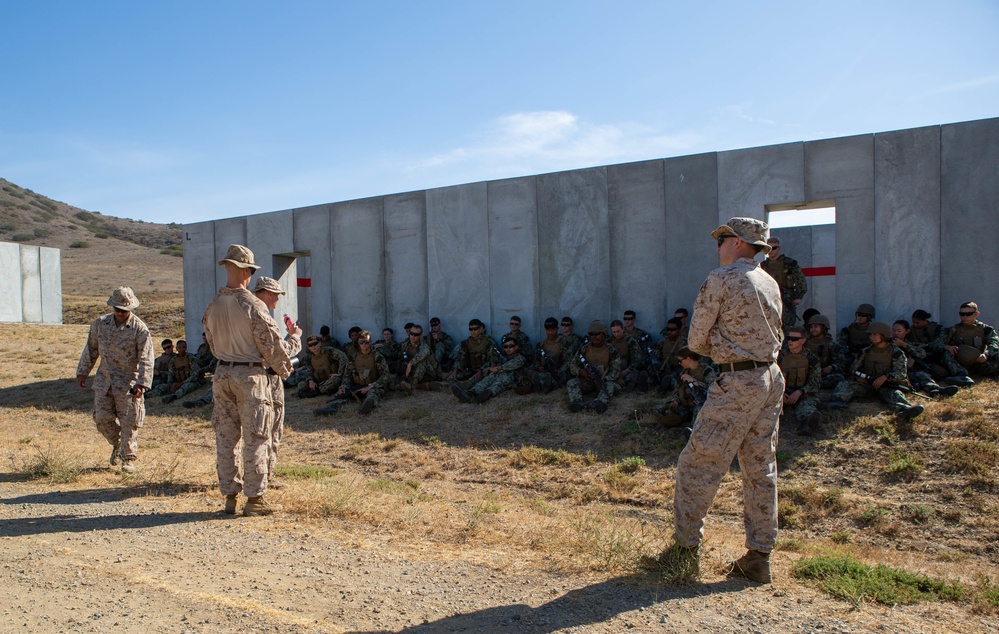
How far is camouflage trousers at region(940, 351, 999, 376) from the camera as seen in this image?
28.4 feet

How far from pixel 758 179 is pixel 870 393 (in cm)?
352

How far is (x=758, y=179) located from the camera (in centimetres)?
1036

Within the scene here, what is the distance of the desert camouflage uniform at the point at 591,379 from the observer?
32.6 feet

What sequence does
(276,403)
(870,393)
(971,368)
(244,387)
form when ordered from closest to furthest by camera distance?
(244,387) → (276,403) → (870,393) → (971,368)

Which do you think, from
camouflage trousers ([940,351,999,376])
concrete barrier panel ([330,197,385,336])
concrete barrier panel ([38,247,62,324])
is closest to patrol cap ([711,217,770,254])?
camouflage trousers ([940,351,999,376])

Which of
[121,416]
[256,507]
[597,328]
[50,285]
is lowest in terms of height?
[256,507]

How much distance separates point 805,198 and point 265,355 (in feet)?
26.6

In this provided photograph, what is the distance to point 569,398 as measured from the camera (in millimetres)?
10008

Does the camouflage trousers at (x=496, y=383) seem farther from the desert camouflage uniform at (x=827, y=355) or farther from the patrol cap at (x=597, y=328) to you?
the desert camouflage uniform at (x=827, y=355)

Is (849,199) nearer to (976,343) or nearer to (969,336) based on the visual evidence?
(969,336)

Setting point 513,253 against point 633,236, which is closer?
point 633,236

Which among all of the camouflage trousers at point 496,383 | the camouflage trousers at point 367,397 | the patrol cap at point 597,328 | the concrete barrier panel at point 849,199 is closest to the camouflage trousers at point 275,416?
the camouflage trousers at point 367,397

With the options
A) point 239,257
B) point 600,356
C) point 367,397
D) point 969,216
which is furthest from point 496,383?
point 969,216

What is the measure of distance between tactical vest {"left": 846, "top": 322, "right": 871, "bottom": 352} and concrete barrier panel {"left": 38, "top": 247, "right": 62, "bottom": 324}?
2946 centimetres
